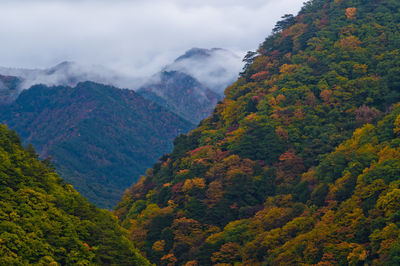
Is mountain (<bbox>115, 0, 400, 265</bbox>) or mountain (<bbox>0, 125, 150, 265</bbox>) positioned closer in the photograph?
mountain (<bbox>0, 125, 150, 265</bbox>)

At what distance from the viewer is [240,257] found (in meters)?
60.2

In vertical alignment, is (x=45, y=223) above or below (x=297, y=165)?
below

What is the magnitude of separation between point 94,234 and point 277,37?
209 feet

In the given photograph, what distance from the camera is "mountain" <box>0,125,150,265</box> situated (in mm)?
41969

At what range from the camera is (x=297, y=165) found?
70.4 meters

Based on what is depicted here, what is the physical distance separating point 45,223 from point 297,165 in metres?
34.5

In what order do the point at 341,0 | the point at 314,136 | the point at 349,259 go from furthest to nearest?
the point at 341,0
the point at 314,136
the point at 349,259

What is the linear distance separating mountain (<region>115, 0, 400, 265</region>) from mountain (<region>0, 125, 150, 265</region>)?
1354 cm

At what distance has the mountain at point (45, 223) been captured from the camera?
41969 mm

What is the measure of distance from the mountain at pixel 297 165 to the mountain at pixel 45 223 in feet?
44.4

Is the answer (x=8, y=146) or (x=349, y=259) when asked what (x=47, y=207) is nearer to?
(x=8, y=146)

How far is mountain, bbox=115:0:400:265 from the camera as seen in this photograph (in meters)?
52.3

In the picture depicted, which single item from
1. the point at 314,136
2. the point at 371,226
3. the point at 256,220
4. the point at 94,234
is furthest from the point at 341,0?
the point at 94,234

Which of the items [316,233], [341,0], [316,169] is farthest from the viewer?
[341,0]
